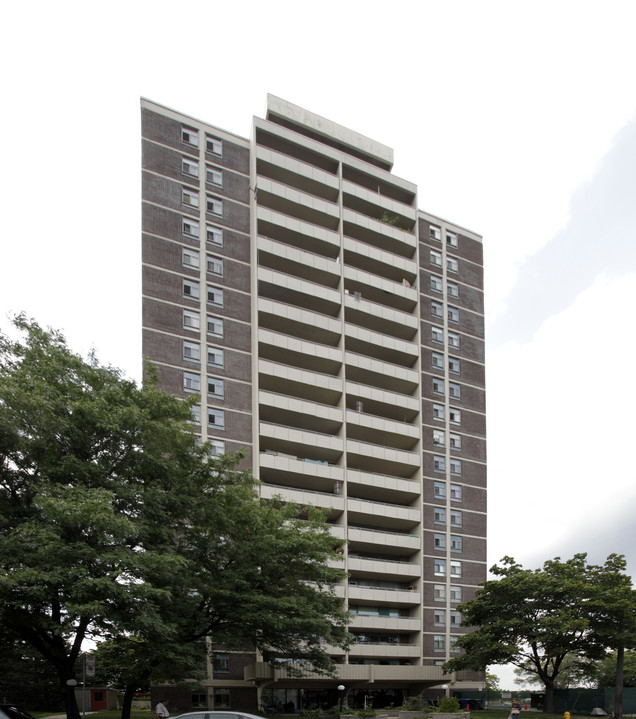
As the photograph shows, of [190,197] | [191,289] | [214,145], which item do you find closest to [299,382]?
[191,289]

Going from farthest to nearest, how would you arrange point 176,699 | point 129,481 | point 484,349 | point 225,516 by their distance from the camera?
point 484,349
point 176,699
point 225,516
point 129,481

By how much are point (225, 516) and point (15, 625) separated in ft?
30.4

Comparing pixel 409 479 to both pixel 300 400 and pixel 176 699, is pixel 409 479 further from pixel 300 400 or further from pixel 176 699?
pixel 176 699

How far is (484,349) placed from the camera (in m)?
72.1

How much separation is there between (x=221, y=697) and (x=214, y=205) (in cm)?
3676

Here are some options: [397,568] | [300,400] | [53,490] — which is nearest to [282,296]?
[300,400]

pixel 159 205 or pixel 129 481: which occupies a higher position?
pixel 159 205

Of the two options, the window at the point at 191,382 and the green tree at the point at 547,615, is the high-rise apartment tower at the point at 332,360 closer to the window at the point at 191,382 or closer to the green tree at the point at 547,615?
the window at the point at 191,382

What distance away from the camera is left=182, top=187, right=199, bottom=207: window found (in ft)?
188

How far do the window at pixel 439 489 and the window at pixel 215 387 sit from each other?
2185cm

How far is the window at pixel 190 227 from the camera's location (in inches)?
2229

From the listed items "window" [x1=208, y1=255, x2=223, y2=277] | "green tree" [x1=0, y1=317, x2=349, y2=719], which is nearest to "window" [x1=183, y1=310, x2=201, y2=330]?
"window" [x1=208, y1=255, x2=223, y2=277]

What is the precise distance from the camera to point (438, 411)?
66.8 meters

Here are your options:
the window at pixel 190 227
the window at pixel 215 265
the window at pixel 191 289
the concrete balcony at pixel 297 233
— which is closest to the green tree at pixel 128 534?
the window at pixel 191 289
